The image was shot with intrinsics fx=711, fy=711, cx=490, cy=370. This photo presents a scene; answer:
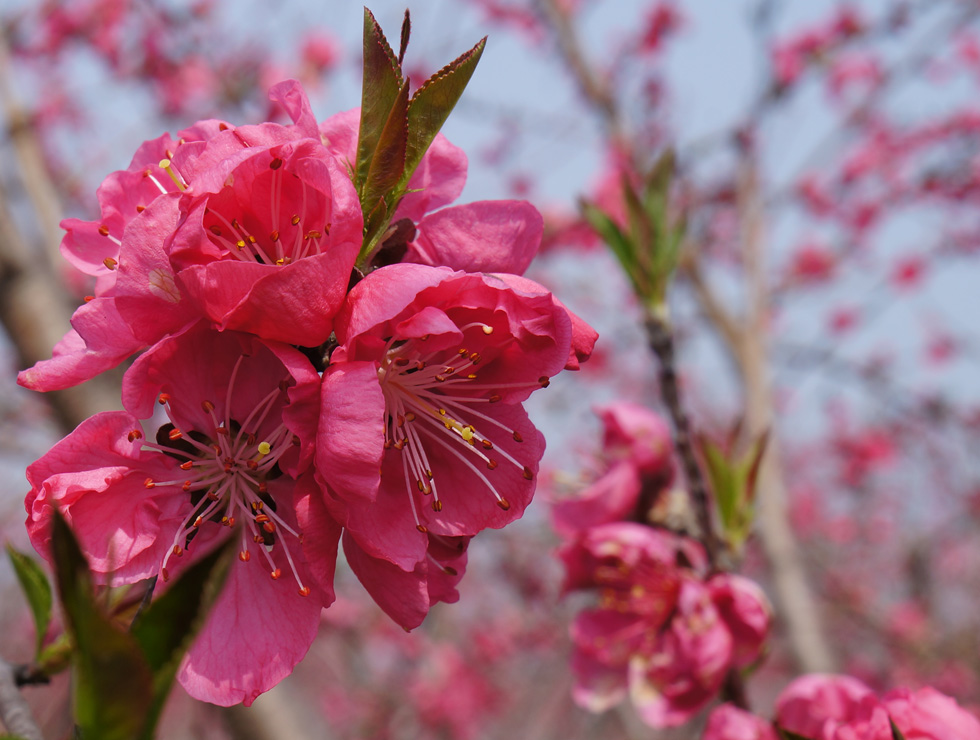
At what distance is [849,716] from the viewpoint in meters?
0.90

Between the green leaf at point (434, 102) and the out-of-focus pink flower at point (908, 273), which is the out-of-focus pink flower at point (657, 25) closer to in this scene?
the out-of-focus pink flower at point (908, 273)

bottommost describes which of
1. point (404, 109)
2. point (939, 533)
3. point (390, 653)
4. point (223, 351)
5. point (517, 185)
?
point (390, 653)

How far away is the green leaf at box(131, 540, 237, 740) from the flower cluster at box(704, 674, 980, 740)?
0.57m

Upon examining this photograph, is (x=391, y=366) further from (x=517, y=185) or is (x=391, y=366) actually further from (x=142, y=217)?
(x=517, y=185)

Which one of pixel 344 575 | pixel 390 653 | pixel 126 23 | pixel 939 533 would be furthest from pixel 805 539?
pixel 126 23

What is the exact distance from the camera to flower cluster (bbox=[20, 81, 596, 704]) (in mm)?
609

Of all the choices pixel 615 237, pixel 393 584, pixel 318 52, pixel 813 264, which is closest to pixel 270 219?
pixel 393 584

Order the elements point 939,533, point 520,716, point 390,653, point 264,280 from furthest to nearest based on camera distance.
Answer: point 520,716
point 939,533
point 390,653
point 264,280

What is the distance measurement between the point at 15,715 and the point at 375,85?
1.96 ft

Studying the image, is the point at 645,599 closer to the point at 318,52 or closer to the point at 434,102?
the point at 434,102

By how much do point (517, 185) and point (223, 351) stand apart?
656cm

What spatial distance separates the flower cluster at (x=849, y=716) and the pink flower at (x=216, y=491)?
0.51 metres

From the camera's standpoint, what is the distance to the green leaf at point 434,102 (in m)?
0.69

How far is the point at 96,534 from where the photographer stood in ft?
2.11
